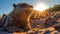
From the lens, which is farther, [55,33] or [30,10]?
[30,10]

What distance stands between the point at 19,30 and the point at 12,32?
445 millimetres

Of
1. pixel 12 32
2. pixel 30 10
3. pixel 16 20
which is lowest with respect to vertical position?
pixel 12 32

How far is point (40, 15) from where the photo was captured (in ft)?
52.1

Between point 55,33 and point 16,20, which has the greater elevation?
point 16,20

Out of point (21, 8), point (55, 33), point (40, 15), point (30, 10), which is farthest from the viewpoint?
point (40, 15)

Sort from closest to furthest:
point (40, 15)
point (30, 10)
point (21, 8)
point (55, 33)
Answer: point (55, 33) < point (30, 10) < point (21, 8) < point (40, 15)

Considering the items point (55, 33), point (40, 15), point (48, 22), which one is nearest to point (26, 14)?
point (55, 33)

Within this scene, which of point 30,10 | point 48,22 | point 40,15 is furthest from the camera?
point 40,15

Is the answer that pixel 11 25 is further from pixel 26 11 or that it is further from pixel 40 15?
pixel 40 15

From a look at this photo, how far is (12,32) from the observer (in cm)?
902

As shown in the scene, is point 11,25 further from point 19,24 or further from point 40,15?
point 40,15

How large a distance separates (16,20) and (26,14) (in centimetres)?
84

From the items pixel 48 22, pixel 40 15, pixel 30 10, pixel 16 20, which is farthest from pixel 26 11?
pixel 40 15

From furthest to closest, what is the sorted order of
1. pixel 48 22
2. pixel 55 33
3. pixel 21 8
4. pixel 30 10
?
1. pixel 48 22
2. pixel 21 8
3. pixel 30 10
4. pixel 55 33
